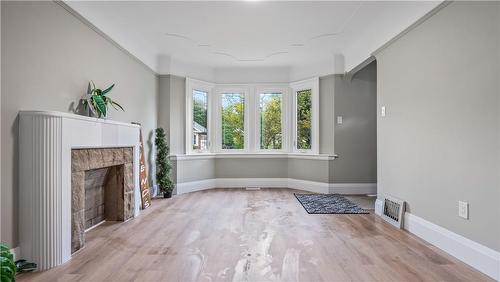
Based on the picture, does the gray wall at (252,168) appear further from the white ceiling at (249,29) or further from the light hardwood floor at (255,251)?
the light hardwood floor at (255,251)

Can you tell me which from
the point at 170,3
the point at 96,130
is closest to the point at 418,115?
the point at 170,3

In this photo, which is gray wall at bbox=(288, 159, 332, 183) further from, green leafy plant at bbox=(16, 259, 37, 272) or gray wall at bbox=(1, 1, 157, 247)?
green leafy plant at bbox=(16, 259, 37, 272)

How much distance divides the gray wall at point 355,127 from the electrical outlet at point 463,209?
2.90 metres

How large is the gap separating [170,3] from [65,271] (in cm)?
267

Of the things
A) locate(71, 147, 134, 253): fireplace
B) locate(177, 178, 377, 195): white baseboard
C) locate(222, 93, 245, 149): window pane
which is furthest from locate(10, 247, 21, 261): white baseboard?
locate(222, 93, 245, 149): window pane

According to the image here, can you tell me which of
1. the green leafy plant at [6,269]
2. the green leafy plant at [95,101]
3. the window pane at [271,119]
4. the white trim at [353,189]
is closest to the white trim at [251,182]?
the window pane at [271,119]

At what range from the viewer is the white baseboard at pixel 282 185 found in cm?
→ 521

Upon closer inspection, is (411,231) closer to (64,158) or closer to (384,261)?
(384,261)

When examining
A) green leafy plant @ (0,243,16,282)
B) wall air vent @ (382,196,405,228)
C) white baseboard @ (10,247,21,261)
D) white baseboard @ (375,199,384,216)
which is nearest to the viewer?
green leafy plant @ (0,243,16,282)

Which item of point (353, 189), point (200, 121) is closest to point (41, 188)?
point (200, 121)

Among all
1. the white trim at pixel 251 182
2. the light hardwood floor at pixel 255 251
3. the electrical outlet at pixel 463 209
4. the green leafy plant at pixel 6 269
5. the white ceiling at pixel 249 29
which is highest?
the white ceiling at pixel 249 29

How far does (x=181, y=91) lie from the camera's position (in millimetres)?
5379

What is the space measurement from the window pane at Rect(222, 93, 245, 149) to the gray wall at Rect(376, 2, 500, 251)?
311 centimetres

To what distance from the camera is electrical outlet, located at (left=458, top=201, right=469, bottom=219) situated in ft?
7.35
